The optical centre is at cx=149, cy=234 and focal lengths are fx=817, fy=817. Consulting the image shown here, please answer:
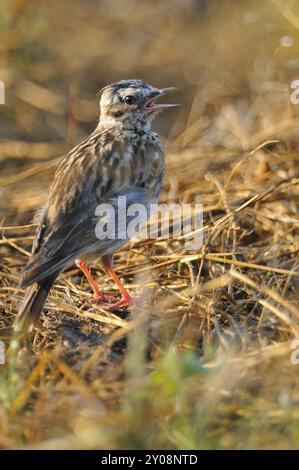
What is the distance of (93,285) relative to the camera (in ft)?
17.4

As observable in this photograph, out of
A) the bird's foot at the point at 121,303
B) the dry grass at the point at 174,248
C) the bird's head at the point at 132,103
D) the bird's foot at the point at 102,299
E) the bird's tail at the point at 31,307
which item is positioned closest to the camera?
the dry grass at the point at 174,248

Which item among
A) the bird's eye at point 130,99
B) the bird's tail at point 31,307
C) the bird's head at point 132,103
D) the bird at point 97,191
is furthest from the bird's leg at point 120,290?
the bird's eye at point 130,99

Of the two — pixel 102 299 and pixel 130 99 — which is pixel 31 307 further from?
pixel 130 99

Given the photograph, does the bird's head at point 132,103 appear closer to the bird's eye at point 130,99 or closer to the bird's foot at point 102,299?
the bird's eye at point 130,99

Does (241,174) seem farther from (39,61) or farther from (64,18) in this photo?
(64,18)

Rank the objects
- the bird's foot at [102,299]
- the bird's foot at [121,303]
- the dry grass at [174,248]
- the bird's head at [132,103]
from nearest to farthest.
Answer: the dry grass at [174,248], the bird's foot at [121,303], the bird's foot at [102,299], the bird's head at [132,103]

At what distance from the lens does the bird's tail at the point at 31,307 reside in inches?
181

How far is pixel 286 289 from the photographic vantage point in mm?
4945

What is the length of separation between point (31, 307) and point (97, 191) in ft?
2.76

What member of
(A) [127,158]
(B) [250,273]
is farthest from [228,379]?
(A) [127,158]

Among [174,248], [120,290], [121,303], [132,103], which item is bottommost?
[121,303]

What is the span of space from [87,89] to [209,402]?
242 inches

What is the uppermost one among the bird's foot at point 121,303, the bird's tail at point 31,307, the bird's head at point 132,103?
the bird's head at point 132,103

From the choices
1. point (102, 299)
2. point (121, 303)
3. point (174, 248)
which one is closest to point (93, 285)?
point (102, 299)
